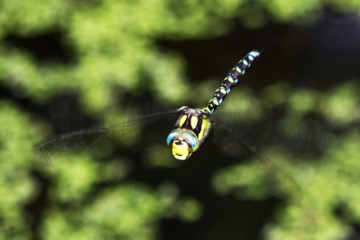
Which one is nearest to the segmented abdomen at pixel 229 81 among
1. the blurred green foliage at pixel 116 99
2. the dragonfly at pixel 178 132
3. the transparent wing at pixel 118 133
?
the dragonfly at pixel 178 132

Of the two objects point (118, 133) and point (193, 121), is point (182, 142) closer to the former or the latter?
point (193, 121)

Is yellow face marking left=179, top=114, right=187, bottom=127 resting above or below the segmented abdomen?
below

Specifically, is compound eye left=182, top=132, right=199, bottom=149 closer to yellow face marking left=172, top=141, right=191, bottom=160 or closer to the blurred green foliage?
yellow face marking left=172, top=141, right=191, bottom=160

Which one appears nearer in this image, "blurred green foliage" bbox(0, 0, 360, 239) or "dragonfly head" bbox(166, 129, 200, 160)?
"dragonfly head" bbox(166, 129, 200, 160)

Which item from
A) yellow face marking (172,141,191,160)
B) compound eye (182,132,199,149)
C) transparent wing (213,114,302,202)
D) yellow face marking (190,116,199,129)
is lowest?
yellow face marking (172,141,191,160)

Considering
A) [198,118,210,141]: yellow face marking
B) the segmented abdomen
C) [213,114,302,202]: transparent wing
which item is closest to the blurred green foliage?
[213,114,302,202]: transparent wing

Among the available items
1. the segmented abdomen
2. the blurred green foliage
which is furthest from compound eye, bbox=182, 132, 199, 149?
the blurred green foliage

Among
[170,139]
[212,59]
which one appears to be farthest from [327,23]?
[170,139]

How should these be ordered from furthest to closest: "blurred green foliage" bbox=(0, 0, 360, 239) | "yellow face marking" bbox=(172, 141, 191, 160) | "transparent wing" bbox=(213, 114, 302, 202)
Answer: "blurred green foliage" bbox=(0, 0, 360, 239) < "transparent wing" bbox=(213, 114, 302, 202) < "yellow face marking" bbox=(172, 141, 191, 160)

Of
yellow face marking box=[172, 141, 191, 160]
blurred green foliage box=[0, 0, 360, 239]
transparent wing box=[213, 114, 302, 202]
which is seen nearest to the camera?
yellow face marking box=[172, 141, 191, 160]
